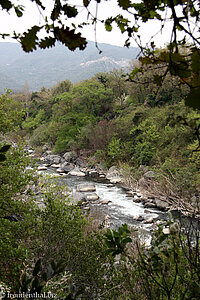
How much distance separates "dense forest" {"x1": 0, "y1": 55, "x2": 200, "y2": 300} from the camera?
1.14 metres

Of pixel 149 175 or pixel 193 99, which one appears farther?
pixel 149 175

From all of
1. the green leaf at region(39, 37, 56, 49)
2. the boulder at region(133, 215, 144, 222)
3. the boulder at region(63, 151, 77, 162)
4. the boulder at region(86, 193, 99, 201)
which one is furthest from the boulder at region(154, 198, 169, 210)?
the boulder at region(63, 151, 77, 162)

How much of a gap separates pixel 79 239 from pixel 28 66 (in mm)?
207123

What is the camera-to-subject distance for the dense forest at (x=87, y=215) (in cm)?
114

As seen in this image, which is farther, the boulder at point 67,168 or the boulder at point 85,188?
the boulder at point 67,168

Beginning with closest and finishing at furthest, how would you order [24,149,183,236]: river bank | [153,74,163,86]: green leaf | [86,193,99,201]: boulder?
[153,74,163,86]: green leaf, [24,149,183,236]: river bank, [86,193,99,201]: boulder

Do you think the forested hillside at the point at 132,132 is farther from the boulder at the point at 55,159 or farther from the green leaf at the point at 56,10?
the green leaf at the point at 56,10

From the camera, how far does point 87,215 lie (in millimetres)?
3324

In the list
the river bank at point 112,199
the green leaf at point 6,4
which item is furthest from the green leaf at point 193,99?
the river bank at point 112,199

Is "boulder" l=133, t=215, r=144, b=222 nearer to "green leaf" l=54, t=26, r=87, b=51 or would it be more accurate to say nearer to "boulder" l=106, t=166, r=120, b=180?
"boulder" l=106, t=166, r=120, b=180

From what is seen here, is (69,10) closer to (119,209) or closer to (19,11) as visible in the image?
(19,11)

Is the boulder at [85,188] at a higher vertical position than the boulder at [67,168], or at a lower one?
higher

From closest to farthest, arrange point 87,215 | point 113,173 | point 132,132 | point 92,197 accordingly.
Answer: point 87,215 → point 92,197 → point 113,173 → point 132,132

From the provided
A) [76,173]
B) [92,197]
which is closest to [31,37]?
[92,197]
